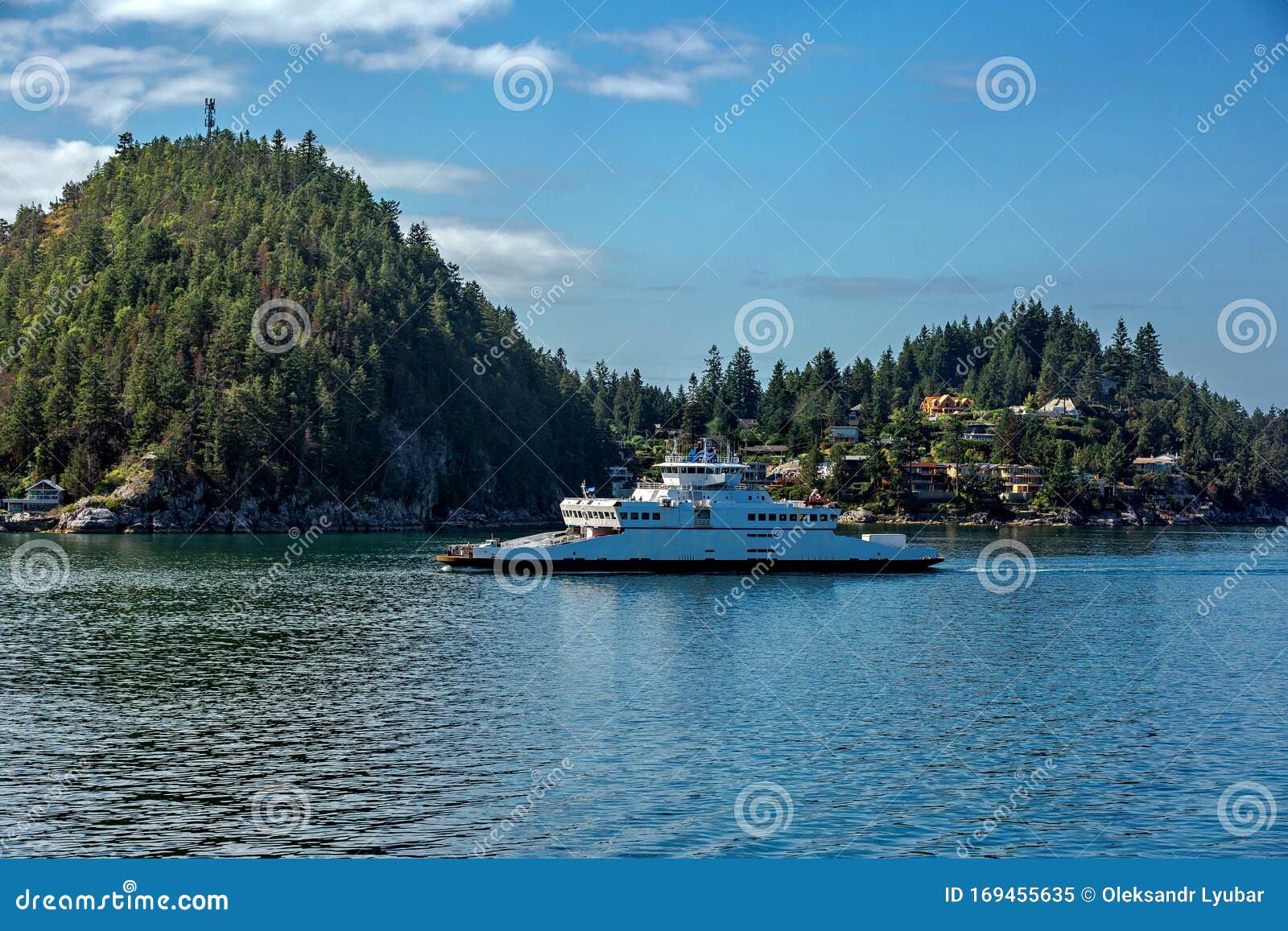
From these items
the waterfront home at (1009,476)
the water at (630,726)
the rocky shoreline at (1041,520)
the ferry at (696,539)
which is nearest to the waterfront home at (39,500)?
the ferry at (696,539)

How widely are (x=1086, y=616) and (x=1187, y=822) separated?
34.6 meters

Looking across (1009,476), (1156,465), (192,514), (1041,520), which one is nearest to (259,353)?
(192,514)

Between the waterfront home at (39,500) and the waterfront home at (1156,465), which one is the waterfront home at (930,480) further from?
the waterfront home at (39,500)

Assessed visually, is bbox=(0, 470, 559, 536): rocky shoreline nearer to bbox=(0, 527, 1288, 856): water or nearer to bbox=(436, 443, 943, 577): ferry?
bbox=(436, 443, 943, 577): ferry

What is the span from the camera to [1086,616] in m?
56.7

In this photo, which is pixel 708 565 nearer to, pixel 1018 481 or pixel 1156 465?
pixel 1018 481

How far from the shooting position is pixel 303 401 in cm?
13738

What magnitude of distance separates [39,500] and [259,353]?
1104 inches

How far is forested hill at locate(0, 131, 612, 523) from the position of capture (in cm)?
13200

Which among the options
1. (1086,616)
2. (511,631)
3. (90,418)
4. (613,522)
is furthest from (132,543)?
(1086,616)

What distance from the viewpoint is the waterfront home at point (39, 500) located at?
124188mm

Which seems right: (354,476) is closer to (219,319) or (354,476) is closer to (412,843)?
(219,319)

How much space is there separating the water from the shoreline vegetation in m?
73.1

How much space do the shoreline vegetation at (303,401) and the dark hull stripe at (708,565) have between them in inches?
2260
